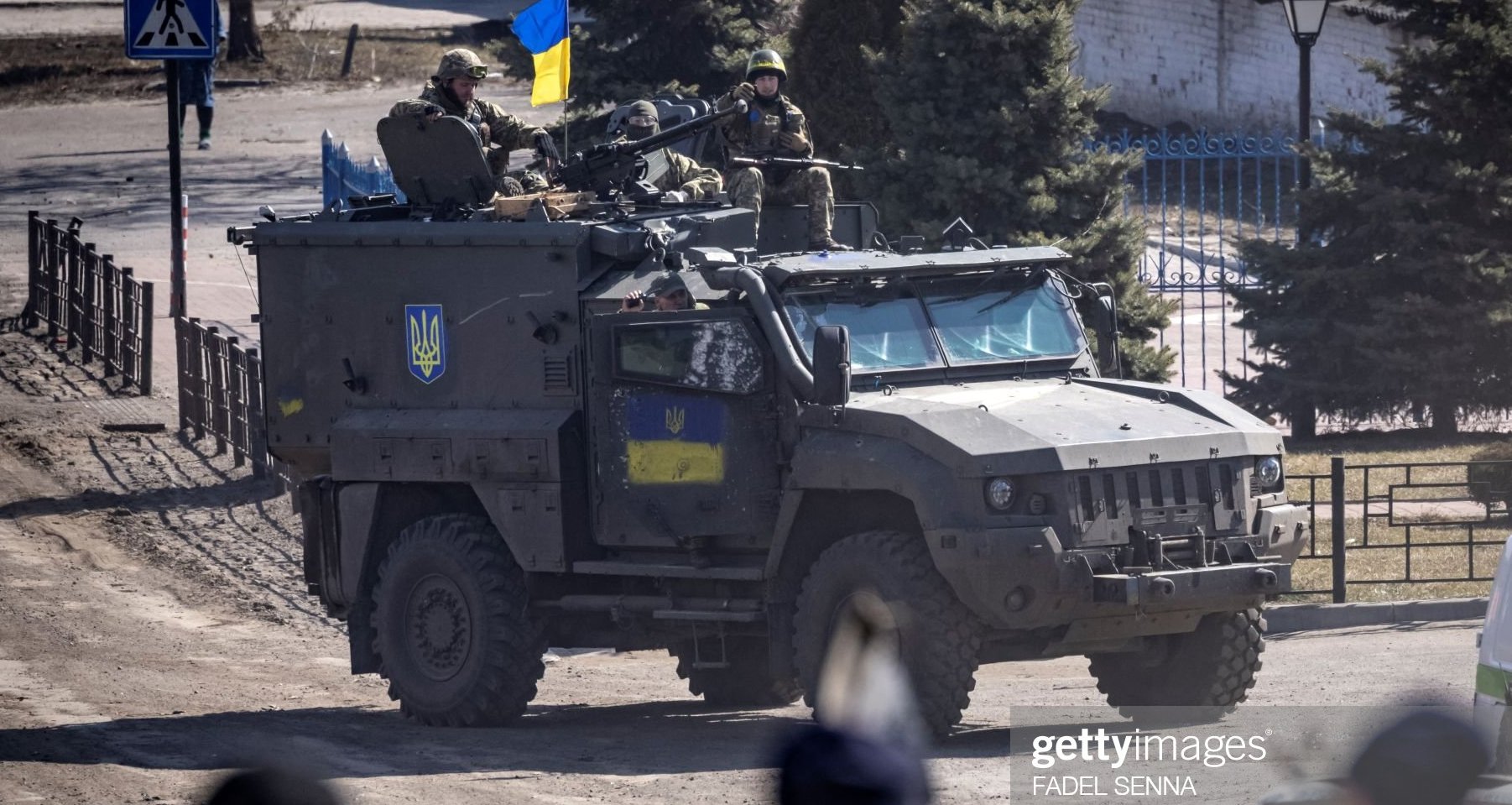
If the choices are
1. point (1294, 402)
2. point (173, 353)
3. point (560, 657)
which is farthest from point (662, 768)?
point (173, 353)

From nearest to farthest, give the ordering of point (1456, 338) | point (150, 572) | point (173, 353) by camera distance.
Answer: point (150, 572)
point (1456, 338)
point (173, 353)

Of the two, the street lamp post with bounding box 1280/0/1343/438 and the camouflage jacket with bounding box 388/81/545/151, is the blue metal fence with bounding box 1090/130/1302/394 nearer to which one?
the street lamp post with bounding box 1280/0/1343/438

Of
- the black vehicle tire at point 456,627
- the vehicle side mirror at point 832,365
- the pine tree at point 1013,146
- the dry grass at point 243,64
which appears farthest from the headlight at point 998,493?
the dry grass at point 243,64

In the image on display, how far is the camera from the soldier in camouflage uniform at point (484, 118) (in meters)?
12.3

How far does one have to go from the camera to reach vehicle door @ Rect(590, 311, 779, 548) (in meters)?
10.0

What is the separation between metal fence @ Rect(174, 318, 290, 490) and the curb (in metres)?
7.46

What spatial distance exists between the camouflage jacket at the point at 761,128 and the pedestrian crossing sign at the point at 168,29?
281 inches

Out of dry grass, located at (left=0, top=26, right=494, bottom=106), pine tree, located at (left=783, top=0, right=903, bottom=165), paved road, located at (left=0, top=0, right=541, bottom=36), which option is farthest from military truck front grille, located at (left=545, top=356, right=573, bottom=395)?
paved road, located at (left=0, top=0, right=541, bottom=36)

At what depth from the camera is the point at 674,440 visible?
10.2 meters

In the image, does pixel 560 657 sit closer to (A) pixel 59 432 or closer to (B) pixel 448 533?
(B) pixel 448 533

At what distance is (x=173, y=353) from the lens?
22125 mm

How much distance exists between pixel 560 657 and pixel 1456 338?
8.73 meters

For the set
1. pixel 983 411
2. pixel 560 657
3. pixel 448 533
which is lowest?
pixel 560 657

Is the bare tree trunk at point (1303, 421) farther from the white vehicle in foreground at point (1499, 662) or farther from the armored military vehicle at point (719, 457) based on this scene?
the white vehicle in foreground at point (1499, 662)
